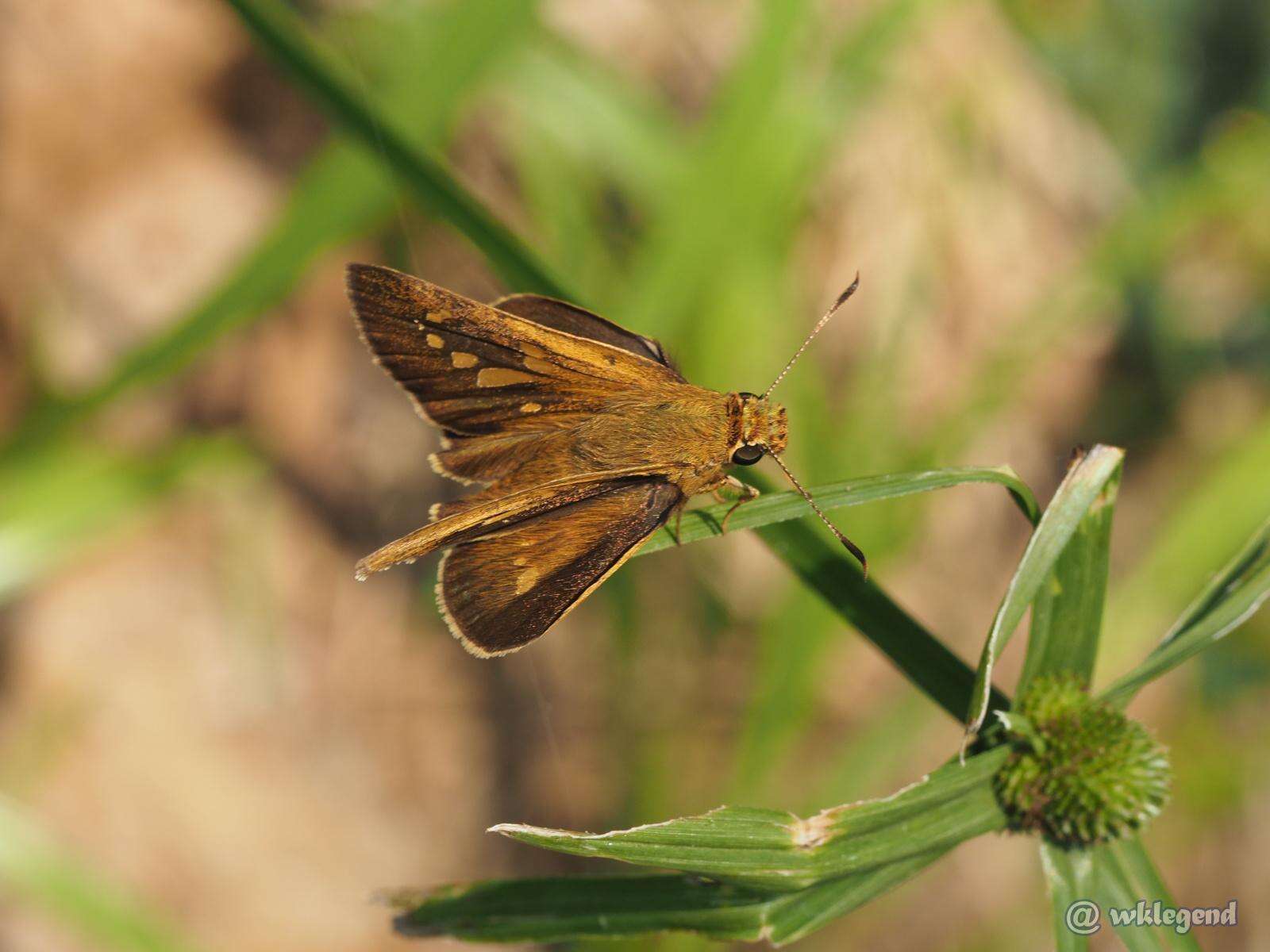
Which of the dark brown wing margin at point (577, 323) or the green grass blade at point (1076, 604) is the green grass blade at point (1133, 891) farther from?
the dark brown wing margin at point (577, 323)

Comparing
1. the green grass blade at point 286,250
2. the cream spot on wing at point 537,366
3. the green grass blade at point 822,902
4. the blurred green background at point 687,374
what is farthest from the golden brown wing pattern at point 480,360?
the blurred green background at point 687,374

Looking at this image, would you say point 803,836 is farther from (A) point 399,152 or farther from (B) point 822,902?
(A) point 399,152

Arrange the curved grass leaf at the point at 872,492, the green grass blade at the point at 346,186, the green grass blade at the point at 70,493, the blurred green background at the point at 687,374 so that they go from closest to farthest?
the curved grass leaf at the point at 872,492 < the green grass blade at the point at 346,186 < the green grass blade at the point at 70,493 < the blurred green background at the point at 687,374

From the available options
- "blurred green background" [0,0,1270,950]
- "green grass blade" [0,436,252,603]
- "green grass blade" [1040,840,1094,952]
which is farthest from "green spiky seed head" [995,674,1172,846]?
"green grass blade" [0,436,252,603]

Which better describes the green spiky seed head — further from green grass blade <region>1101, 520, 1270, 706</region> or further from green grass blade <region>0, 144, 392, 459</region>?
green grass blade <region>0, 144, 392, 459</region>

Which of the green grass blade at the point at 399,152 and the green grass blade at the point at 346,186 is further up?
the green grass blade at the point at 346,186

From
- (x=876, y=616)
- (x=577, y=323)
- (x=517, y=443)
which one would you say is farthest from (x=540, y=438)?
(x=876, y=616)
